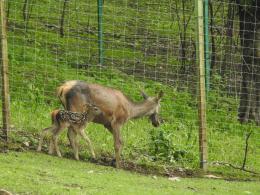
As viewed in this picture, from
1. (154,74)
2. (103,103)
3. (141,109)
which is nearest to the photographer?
(103,103)

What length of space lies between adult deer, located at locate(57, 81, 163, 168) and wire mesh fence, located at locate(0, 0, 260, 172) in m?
0.46

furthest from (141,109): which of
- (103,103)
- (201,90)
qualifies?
(201,90)

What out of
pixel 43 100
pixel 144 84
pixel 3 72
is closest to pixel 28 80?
pixel 43 100

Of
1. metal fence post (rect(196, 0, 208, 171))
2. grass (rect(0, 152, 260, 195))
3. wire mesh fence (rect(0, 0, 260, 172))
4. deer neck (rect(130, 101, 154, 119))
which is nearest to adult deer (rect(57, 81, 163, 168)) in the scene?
deer neck (rect(130, 101, 154, 119))

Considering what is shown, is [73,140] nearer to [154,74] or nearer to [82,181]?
[82,181]

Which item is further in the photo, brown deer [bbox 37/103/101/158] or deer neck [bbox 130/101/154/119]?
deer neck [bbox 130/101/154/119]

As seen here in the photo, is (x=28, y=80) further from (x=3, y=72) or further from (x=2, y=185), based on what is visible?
(x=2, y=185)

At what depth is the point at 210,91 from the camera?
14609mm

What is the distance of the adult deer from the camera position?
35.6ft

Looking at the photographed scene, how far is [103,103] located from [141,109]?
3.35ft

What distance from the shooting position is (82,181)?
8758mm

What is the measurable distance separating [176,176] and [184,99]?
408 centimetres

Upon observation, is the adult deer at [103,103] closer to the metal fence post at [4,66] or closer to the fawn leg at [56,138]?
the fawn leg at [56,138]

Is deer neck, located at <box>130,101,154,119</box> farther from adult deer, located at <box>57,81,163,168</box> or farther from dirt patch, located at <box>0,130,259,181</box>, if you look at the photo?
dirt patch, located at <box>0,130,259,181</box>
